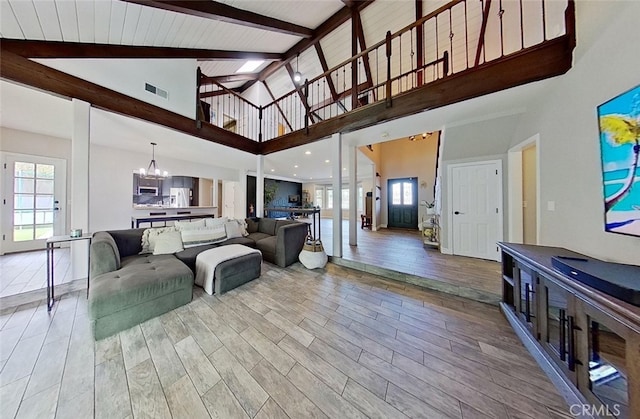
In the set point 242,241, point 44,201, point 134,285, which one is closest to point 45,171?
point 44,201

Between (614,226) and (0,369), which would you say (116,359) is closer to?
(0,369)

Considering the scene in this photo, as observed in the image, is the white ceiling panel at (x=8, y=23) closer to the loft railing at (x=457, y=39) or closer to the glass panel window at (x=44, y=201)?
the loft railing at (x=457, y=39)

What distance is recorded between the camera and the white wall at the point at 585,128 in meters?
1.58

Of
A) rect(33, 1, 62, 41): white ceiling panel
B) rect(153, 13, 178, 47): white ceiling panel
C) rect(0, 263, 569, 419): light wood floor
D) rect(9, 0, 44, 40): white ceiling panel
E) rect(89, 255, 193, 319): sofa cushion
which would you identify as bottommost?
rect(0, 263, 569, 419): light wood floor

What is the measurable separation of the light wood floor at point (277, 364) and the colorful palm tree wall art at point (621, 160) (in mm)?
1281

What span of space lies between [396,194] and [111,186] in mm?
8736

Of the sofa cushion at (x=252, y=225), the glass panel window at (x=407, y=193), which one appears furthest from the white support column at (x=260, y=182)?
the glass panel window at (x=407, y=193)

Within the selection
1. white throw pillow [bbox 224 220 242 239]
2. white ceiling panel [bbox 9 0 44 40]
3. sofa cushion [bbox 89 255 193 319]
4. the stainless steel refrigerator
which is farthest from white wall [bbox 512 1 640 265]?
the stainless steel refrigerator

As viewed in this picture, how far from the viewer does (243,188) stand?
25.1ft

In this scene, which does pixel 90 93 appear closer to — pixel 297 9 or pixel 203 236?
pixel 203 236

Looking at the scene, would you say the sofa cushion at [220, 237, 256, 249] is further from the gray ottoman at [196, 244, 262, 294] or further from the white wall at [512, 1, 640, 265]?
the white wall at [512, 1, 640, 265]

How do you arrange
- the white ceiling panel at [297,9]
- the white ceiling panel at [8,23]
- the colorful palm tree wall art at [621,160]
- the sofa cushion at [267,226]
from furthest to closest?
the sofa cushion at [267,226] → the white ceiling panel at [297,9] → the white ceiling panel at [8,23] → the colorful palm tree wall art at [621,160]

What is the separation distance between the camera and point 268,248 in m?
4.03

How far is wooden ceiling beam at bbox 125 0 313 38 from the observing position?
2.52 m
